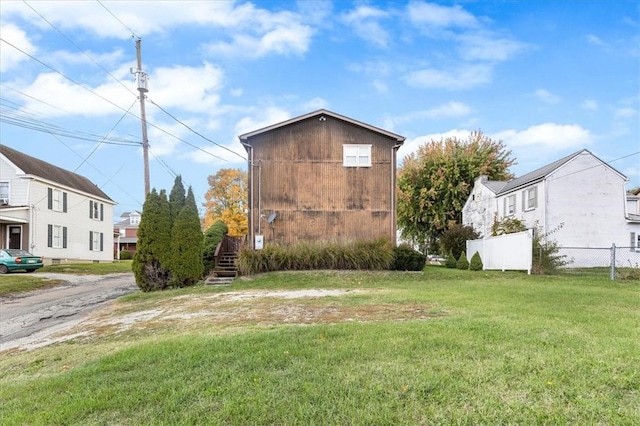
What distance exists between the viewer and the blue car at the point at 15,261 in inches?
811

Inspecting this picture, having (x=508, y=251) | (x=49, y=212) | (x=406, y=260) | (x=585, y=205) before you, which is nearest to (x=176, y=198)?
(x=406, y=260)

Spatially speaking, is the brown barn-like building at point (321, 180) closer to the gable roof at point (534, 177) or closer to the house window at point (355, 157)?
the house window at point (355, 157)

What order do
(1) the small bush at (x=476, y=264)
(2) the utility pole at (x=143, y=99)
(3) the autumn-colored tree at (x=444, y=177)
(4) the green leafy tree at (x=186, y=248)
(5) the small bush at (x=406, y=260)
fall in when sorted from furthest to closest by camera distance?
(3) the autumn-colored tree at (x=444, y=177) → (1) the small bush at (x=476, y=264) → (2) the utility pole at (x=143, y=99) → (5) the small bush at (x=406, y=260) → (4) the green leafy tree at (x=186, y=248)

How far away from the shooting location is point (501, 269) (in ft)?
62.8

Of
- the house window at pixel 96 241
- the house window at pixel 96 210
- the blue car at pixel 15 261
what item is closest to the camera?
the blue car at pixel 15 261

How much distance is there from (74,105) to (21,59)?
4.56 m

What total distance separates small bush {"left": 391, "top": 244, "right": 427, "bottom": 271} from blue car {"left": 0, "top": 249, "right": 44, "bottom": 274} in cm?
1801

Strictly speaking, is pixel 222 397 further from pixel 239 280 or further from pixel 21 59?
pixel 21 59

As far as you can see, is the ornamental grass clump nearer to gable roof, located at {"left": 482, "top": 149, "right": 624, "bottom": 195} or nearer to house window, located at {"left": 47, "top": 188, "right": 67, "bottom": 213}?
gable roof, located at {"left": 482, "top": 149, "right": 624, "bottom": 195}

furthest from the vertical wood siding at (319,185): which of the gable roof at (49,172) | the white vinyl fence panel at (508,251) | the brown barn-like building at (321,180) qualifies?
the gable roof at (49,172)

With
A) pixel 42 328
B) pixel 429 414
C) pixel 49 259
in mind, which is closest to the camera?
pixel 429 414

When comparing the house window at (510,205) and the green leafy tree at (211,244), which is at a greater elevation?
the house window at (510,205)

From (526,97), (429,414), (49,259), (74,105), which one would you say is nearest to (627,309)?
(429,414)

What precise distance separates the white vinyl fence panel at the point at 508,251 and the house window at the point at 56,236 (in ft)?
86.0
